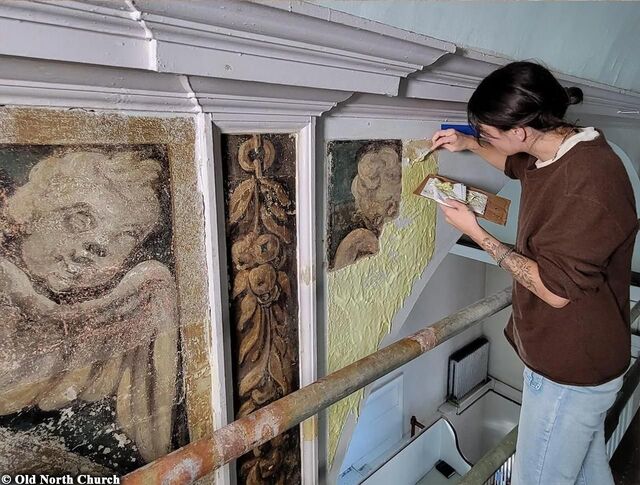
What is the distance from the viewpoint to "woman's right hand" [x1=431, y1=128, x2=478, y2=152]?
1.10 metres

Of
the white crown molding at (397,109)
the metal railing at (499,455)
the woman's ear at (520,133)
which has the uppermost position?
the white crown molding at (397,109)

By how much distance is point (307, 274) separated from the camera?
87cm

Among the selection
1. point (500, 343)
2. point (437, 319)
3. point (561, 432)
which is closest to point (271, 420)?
point (561, 432)

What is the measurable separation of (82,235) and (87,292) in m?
0.08

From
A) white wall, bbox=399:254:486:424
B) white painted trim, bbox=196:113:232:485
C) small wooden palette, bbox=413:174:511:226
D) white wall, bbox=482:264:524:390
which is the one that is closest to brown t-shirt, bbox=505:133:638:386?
small wooden palette, bbox=413:174:511:226

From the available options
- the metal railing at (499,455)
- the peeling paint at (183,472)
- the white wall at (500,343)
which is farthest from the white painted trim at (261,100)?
the white wall at (500,343)

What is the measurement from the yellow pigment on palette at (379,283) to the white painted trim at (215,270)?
0.29 meters

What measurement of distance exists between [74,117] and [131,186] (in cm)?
11

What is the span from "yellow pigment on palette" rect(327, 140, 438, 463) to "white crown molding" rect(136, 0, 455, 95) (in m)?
0.30

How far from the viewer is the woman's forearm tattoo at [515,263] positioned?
82cm

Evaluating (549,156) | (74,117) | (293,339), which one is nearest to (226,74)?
(74,117)

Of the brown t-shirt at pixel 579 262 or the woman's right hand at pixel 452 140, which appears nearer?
the brown t-shirt at pixel 579 262

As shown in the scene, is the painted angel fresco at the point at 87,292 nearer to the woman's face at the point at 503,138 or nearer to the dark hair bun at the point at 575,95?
the woman's face at the point at 503,138

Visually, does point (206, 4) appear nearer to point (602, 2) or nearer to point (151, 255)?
point (151, 255)
